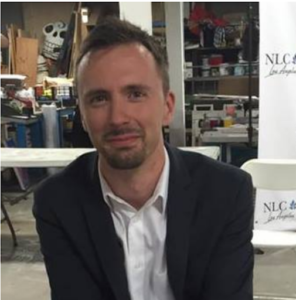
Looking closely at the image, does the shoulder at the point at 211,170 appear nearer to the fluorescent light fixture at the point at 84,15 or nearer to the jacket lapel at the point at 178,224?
the jacket lapel at the point at 178,224

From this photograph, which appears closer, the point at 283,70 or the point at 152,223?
the point at 152,223

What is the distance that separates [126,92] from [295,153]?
6.73ft

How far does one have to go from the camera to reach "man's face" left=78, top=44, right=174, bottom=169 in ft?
3.74

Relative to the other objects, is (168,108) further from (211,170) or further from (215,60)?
(215,60)

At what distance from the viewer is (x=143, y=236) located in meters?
1.24

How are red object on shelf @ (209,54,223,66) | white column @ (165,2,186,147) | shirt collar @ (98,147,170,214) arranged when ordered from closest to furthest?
shirt collar @ (98,147,170,214)
white column @ (165,2,186,147)
red object on shelf @ (209,54,223,66)

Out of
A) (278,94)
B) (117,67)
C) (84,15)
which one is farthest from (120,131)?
(84,15)

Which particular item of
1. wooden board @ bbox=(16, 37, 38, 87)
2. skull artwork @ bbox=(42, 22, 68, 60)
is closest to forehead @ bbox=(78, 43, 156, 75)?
wooden board @ bbox=(16, 37, 38, 87)

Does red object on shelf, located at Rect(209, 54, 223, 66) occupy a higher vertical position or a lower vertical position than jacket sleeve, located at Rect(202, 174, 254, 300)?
higher

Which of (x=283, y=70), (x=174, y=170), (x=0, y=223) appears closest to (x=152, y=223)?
(x=174, y=170)

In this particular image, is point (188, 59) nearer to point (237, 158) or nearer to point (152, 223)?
point (237, 158)

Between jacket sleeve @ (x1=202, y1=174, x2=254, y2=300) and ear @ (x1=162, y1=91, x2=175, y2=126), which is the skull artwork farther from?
jacket sleeve @ (x1=202, y1=174, x2=254, y2=300)

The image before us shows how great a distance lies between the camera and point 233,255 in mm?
1228

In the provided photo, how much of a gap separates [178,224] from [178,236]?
3cm
